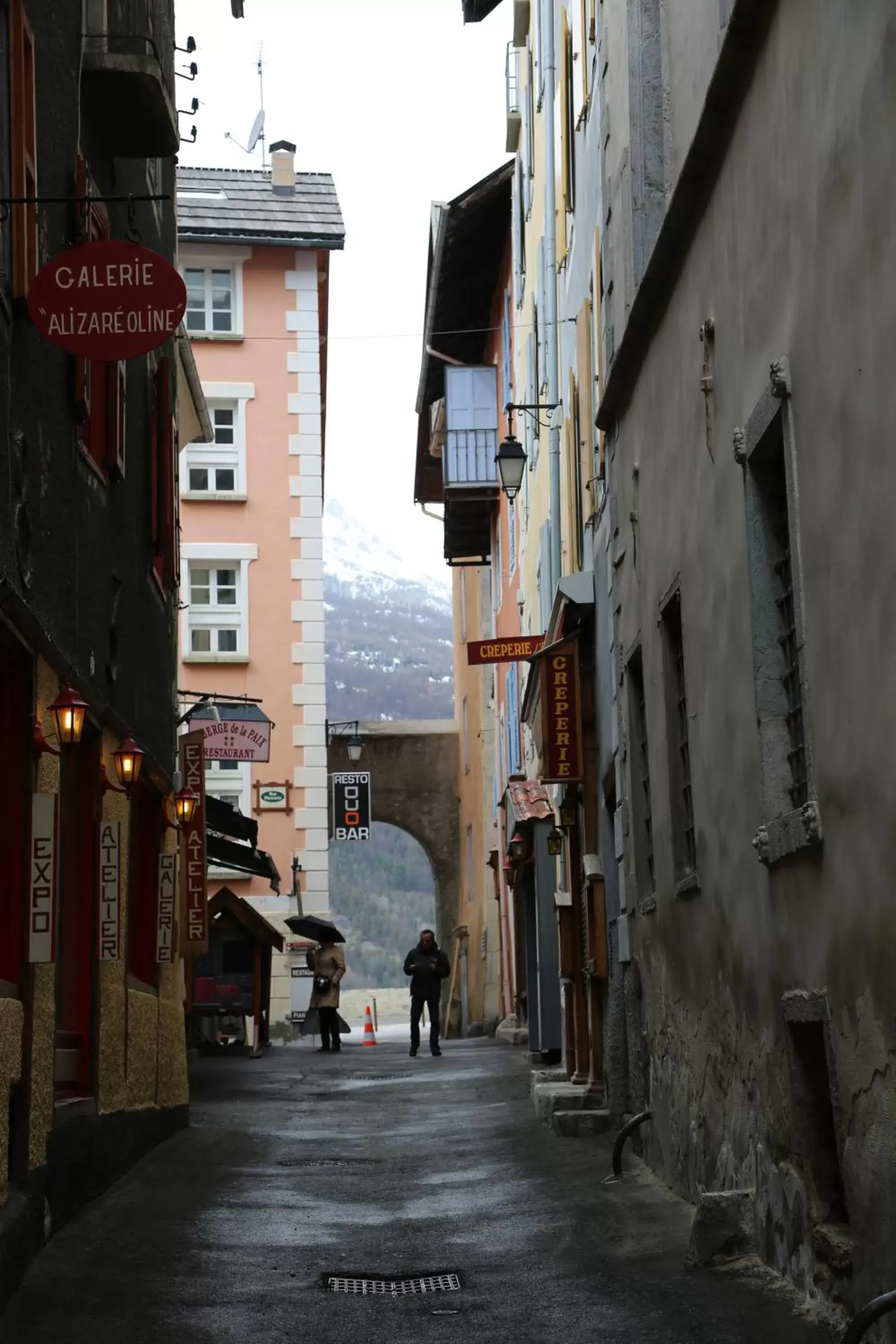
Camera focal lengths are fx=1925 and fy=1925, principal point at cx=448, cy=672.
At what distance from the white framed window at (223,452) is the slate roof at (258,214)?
276 centimetres

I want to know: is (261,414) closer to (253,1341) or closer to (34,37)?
(34,37)

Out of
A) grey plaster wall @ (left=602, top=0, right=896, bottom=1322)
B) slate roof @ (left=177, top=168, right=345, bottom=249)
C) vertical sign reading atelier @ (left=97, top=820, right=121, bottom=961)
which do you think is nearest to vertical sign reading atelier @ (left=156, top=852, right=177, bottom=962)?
vertical sign reading atelier @ (left=97, top=820, right=121, bottom=961)

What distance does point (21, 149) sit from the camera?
833 cm

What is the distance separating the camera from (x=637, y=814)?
11.8 metres

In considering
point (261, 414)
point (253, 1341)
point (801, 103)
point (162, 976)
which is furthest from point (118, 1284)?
point (261, 414)

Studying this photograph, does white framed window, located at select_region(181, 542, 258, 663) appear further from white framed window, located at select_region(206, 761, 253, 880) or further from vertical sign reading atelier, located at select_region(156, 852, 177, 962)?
vertical sign reading atelier, located at select_region(156, 852, 177, 962)

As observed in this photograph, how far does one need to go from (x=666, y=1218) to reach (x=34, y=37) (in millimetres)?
6237

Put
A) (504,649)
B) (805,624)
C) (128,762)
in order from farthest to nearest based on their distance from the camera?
(504,649), (128,762), (805,624)

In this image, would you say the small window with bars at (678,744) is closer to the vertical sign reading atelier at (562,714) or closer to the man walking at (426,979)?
the vertical sign reading atelier at (562,714)

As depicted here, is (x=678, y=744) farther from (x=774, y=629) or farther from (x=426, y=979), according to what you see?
(x=426, y=979)

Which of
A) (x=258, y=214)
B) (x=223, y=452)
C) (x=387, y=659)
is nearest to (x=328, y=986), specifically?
(x=223, y=452)

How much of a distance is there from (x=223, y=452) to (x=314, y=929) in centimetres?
1012

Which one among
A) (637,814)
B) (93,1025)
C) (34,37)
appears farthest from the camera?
(637,814)

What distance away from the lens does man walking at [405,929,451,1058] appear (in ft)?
80.4
